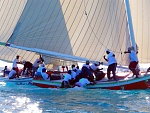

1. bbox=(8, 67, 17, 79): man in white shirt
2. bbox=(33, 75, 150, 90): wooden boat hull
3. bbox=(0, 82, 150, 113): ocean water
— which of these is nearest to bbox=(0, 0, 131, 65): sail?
bbox=(8, 67, 17, 79): man in white shirt

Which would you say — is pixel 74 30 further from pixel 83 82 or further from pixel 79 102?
pixel 79 102

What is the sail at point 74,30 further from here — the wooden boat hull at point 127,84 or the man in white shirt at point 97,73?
the wooden boat hull at point 127,84

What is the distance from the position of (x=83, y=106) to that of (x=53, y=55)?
754 centimetres

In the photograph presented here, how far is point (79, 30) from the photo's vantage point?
2047cm

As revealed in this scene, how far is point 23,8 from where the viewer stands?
73.5 ft

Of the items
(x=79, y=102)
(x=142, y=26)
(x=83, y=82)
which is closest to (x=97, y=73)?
(x=83, y=82)

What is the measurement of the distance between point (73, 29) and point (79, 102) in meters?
7.81

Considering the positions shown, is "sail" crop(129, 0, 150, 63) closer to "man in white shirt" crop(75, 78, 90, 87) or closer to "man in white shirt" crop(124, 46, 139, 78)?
"man in white shirt" crop(124, 46, 139, 78)

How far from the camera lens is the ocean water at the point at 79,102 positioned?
11.9m

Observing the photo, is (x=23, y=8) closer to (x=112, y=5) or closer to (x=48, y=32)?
(x=48, y=32)

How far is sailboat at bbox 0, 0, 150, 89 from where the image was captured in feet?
65.2

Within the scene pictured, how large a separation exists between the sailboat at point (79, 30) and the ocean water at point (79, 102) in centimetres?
316

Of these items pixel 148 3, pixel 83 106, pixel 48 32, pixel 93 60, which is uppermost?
pixel 148 3

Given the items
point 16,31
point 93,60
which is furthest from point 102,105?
point 16,31
